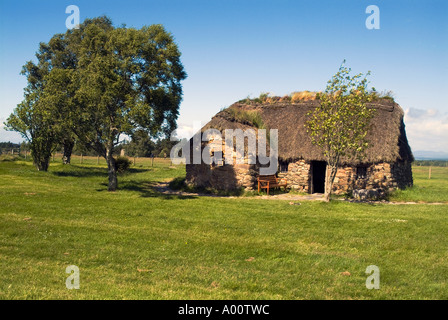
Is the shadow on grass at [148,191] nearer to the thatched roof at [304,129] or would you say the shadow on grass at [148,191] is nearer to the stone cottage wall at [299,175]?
the thatched roof at [304,129]

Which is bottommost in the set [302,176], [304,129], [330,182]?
[330,182]

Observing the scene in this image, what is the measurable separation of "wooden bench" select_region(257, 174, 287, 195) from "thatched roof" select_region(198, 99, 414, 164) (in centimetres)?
152

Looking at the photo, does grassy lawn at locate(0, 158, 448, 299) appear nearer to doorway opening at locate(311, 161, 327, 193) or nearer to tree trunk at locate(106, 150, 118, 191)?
tree trunk at locate(106, 150, 118, 191)

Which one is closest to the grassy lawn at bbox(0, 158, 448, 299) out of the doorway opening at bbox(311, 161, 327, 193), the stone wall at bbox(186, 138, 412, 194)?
the stone wall at bbox(186, 138, 412, 194)

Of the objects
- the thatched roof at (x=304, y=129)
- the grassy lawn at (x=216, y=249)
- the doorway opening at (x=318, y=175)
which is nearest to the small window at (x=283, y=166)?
the thatched roof at (x=304, y=129)

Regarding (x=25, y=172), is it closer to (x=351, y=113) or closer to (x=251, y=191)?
(x=251, y=191)

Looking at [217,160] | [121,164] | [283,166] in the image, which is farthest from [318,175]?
[121,164]

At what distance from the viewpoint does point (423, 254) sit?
991 centimetres

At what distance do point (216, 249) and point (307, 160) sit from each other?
15.4 meters

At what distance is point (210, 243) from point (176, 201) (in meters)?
8.68

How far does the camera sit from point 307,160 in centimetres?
2417

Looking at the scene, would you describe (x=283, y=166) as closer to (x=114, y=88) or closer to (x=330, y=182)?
(x=330, y=182)

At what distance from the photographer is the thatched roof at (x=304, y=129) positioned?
2302 cm

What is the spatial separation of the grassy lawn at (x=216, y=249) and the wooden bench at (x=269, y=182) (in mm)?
5401
